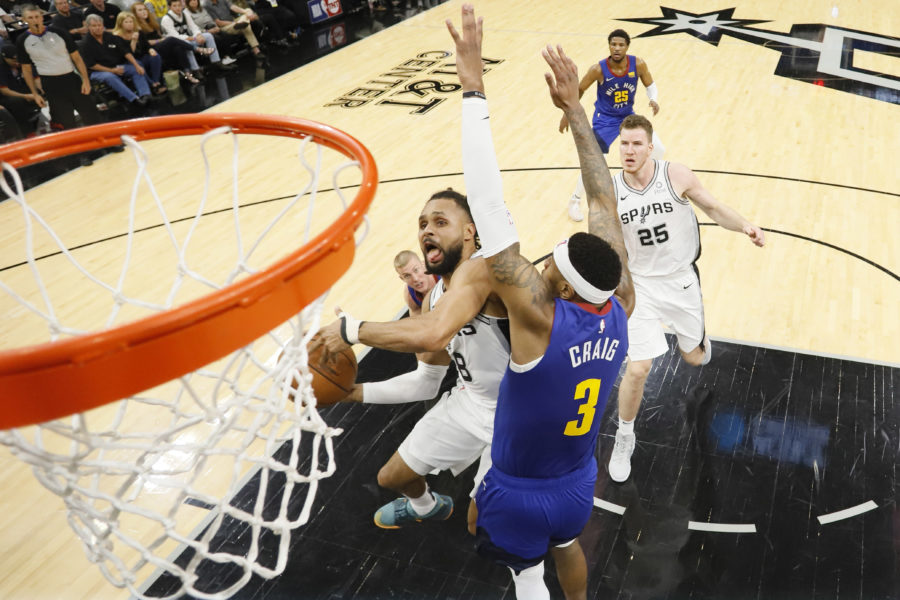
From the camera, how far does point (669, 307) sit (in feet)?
14.6

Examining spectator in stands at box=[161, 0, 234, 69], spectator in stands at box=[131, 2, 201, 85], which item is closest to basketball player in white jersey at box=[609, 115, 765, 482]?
spectator in stands at box=[131, 2, 201, 85]

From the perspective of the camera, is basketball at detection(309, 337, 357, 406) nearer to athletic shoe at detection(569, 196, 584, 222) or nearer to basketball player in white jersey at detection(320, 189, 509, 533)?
basketball player in white jersey at detection(320, 189, 509, 533)

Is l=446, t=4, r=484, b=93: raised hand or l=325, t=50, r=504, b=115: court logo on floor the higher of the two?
l=446, t=4, r=484, b=93: raised hand

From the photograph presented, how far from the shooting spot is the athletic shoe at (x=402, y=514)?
401 cm

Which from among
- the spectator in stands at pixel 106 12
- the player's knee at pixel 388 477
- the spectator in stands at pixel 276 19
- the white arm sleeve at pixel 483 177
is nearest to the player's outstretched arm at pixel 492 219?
the white arm sleeve at pixel 483 177

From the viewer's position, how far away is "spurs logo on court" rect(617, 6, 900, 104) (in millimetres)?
10352

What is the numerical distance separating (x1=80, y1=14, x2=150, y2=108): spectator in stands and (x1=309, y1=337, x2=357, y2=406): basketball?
8.68m

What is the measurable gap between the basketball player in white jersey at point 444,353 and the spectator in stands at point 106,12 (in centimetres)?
979

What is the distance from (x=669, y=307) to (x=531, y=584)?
1.93 meters

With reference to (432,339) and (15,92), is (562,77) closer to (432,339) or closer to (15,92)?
(432,339)

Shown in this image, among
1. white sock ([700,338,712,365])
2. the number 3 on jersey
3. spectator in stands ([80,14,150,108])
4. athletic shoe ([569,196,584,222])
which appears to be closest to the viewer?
the number 3 on jersey

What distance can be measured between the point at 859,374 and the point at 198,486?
165 inches

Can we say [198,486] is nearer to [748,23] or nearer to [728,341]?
[728,341]

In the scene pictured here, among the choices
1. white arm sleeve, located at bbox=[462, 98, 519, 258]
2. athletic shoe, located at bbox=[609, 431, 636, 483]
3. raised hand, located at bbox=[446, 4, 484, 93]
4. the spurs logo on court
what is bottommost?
the spurs logo on court
